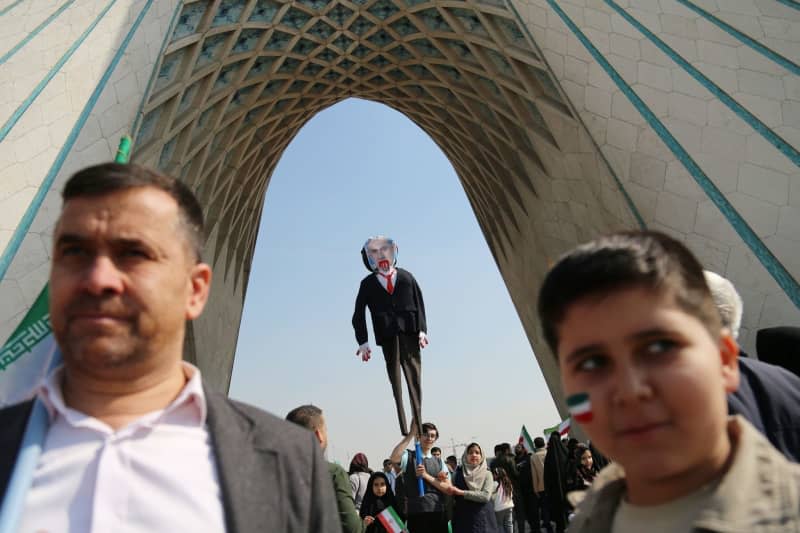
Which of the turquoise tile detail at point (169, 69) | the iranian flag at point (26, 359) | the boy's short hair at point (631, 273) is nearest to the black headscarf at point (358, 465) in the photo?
the iranian flag at point (26, 359)

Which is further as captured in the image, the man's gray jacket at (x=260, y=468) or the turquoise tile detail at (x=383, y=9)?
the turquoise tile detail at (x=383, y=9)

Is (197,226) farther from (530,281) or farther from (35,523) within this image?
(530,281)

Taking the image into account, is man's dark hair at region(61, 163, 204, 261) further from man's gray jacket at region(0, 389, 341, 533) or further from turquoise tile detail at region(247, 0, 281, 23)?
turquoise tile detail at region(247, 0, 281, 23)

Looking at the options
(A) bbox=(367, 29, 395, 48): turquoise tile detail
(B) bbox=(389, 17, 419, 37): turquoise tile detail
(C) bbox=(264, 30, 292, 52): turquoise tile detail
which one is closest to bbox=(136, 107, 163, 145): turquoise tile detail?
(C) bbox=(264, 30, 292, 52): turquoise tile detail

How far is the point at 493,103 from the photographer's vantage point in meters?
11.4

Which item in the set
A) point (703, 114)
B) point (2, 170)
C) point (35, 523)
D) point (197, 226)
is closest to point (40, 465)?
point (35, 523)

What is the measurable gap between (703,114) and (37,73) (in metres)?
7.40

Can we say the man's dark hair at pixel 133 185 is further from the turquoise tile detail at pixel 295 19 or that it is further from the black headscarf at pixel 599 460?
the turquoise tile detail at pixel 295 19

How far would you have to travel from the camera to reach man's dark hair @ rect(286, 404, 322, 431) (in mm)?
3250

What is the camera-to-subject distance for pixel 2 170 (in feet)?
21.8

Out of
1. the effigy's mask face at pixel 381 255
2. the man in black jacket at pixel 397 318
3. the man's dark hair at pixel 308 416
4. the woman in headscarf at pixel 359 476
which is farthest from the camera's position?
the effigy's mask face at pixel 381 255

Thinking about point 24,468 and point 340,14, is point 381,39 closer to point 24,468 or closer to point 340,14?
point 340,14

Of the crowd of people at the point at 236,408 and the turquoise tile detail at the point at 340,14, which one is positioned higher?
the turquoise tile detail at the point at 340,14

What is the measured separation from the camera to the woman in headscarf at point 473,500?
5.32 meters
